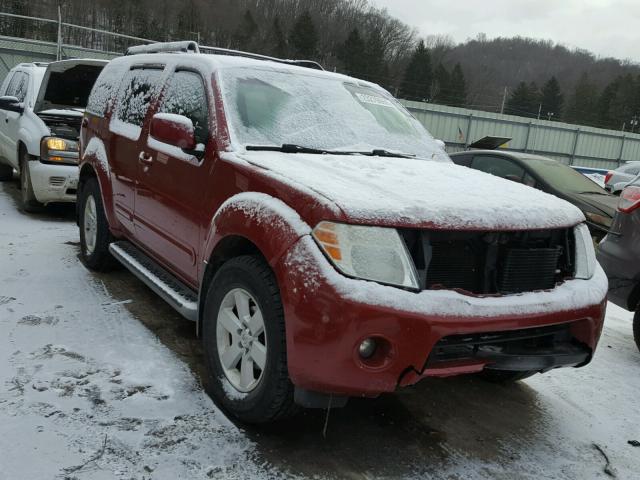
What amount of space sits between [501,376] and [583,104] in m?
79.0

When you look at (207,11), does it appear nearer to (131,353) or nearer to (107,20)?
(107,20)

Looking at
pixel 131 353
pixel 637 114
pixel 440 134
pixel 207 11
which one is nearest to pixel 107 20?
pixel 207 11

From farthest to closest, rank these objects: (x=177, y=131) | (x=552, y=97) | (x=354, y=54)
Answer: (x=552, y=97) < (x=354, y=54) < (x=177, y=131)

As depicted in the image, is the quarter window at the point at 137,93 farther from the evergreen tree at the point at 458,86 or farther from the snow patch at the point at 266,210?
the evergreen tree at the point at 458,86

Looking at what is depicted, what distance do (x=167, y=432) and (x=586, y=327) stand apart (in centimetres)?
208

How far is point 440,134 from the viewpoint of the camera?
3094cm

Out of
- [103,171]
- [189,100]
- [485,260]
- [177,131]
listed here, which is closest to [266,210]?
[177,131]

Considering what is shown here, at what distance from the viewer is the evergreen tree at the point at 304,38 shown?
224 ft

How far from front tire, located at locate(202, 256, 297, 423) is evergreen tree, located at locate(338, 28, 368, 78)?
64.2 meters

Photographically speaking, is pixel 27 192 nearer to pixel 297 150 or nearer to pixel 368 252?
pixel 297 150

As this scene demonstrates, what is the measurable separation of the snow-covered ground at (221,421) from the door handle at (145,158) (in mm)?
1111

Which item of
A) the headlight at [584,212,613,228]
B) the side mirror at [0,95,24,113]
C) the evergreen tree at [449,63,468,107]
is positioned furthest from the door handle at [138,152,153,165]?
the evergreen tree at [449,63,468,107]

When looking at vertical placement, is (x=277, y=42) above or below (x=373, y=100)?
above

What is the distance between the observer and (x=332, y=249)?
2.35 m
